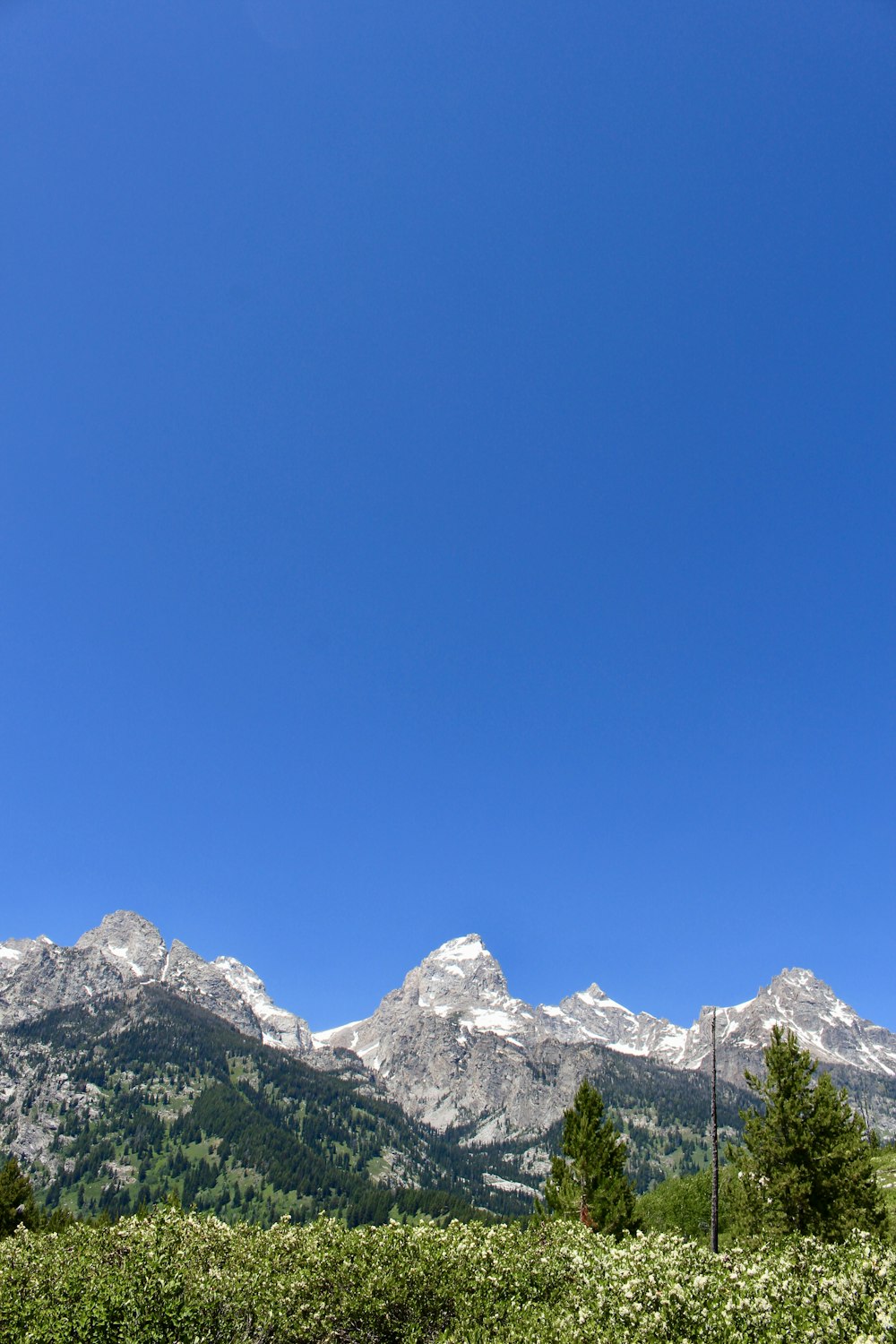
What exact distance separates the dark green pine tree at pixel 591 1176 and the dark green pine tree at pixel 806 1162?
32.1ft

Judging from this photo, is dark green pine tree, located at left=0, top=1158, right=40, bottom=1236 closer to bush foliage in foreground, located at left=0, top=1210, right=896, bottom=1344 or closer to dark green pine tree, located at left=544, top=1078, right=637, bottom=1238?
dark green pine tree, located at left=544, top=1078, right=637, bottom=1238

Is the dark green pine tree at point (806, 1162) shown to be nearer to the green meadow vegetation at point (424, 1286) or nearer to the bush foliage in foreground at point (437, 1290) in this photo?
the green meadow vegetation at point (424, 1286)

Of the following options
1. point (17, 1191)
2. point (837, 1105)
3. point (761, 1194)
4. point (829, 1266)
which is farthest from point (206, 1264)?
point (17, 1191)

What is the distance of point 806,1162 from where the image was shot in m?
28.8

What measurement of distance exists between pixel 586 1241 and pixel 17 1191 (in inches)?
2428

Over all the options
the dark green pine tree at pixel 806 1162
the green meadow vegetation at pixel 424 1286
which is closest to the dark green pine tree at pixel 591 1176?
the dark green pine tree at pixel 806 1162

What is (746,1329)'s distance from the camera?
1199 centimetres

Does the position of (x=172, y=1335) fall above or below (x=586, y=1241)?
below

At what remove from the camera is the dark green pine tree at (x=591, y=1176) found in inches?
1497

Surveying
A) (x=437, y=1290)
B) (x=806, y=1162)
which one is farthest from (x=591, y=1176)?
(x=437, y=1290)

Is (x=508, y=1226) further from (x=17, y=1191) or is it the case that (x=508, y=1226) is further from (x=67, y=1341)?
(x=17, y=1191)

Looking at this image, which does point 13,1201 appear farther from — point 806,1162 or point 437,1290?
point 806,1162

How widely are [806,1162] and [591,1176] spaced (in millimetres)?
15994

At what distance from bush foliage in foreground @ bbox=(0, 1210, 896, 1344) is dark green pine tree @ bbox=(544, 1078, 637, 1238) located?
2329 cm
